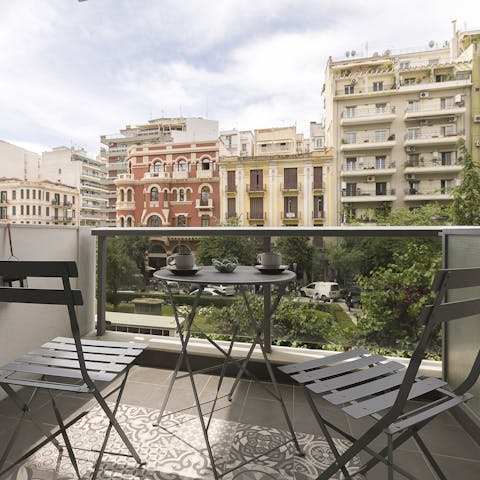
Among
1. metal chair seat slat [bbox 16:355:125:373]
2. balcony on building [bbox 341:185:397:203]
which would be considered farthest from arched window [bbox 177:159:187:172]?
metal chair seat slat [bbox 16:355:125:373]

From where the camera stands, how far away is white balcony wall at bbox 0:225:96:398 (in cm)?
200

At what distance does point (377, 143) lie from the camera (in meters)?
28.7

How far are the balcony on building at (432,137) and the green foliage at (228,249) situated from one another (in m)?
30.2

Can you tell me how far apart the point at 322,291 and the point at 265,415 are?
933mm

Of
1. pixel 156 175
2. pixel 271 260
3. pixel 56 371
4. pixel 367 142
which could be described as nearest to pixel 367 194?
pixel 367 142

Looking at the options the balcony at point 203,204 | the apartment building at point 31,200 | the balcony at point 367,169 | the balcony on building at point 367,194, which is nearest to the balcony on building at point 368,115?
the balcony at point 367,169

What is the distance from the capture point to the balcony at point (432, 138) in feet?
88.2

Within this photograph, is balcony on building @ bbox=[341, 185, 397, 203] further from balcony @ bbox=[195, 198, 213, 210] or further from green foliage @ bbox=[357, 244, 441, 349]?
green foliage @ bbox=[357, 244, 441, 349]

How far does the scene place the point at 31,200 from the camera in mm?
33719

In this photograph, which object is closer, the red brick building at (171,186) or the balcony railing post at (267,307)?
the balcony railing post at (267,307)

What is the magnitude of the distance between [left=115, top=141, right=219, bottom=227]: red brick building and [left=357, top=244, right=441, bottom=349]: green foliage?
29.1m

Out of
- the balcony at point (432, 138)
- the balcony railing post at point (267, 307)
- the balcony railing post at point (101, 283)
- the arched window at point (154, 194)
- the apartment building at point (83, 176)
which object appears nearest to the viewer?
the balcony railing post at point (267, 307)

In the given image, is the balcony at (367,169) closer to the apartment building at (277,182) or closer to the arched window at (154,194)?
the apartment building at (277,182)

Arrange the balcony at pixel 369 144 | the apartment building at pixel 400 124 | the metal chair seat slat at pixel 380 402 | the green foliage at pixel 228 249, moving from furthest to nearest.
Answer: the balcony at pixel 369 144 → the apartment building at pixel 400 124 → the green foliage at pixel 228 249 → the metal chair seat slat at pixel 380 402
